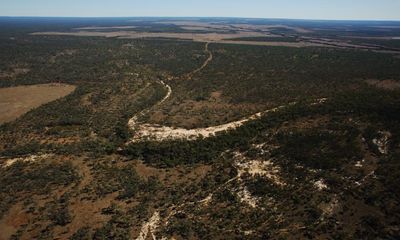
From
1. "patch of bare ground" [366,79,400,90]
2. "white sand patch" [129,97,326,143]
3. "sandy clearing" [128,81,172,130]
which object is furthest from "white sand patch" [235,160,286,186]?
"patch of bare ground" [366,79,400,90]

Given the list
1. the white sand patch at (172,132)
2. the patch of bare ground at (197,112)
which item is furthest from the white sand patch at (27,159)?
the patch of bare ground at (197,112)

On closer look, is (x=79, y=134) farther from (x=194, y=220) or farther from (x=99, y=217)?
(x=194, y=220)

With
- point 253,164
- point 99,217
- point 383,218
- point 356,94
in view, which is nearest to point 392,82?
point 356,94

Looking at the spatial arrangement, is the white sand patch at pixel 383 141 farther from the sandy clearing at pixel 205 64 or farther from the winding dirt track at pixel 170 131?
the sandy clearing at pixel 205 64

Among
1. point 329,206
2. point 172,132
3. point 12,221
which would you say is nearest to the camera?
point 12,221

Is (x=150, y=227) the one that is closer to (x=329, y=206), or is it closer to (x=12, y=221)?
(x=12, y=221)

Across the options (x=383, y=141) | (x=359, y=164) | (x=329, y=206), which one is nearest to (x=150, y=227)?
(x=329, y=206)
